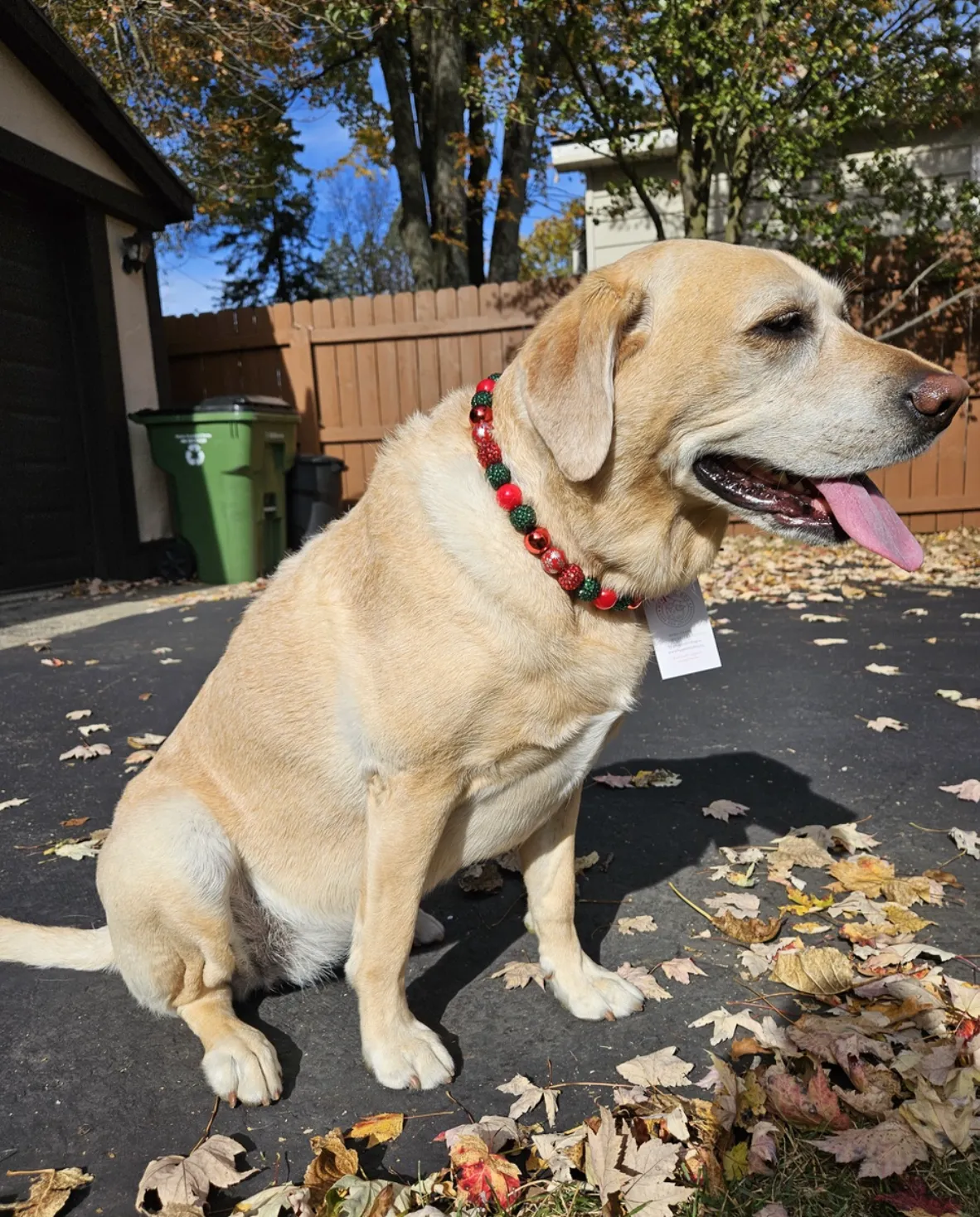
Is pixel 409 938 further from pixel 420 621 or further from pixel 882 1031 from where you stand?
pixel 882 1031

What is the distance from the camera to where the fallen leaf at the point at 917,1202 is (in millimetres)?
1456

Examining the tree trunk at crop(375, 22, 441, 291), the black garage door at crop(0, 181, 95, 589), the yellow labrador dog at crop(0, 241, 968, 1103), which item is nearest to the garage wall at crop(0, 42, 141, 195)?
the black garage door at crop(0, 181, 95, 589)

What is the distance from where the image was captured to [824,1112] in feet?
5.47

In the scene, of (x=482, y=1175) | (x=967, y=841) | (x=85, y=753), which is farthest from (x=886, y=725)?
(x=85, y=753)

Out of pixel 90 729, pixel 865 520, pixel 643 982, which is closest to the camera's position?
pixel 865 520

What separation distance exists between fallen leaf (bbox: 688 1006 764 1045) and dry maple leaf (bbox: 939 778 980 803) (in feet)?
5.35

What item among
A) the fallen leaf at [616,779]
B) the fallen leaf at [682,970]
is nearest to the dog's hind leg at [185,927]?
the fallen leaf at [682,970]

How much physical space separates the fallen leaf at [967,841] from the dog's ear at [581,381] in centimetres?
197

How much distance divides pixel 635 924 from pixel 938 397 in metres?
1.66

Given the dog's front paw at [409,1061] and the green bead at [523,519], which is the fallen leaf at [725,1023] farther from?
the green bead at [523,519]

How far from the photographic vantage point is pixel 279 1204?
157 cm

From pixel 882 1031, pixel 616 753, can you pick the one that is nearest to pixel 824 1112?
pixel 882 1031

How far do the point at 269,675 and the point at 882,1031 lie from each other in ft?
5.36

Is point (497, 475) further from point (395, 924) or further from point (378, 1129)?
point (378, 1129)
